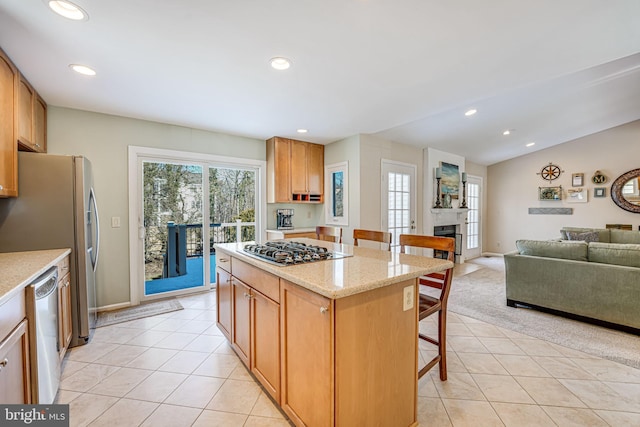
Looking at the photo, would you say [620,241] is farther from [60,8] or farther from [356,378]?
[60,8]

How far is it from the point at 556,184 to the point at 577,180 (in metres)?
0.37

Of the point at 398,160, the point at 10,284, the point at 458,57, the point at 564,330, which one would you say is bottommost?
the point at 564,330

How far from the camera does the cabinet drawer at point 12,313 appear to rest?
1.20 m

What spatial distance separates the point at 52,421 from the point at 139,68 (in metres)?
2.38

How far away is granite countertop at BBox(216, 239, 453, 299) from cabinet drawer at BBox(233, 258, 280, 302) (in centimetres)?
6

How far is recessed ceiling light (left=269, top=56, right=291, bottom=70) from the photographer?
214 cm

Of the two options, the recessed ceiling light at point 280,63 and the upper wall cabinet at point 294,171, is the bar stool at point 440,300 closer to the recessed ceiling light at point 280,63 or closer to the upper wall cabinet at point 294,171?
the recessed ceiling light at point 280,63

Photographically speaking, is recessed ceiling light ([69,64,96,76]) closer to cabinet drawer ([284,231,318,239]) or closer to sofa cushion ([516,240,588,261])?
cabinet drawer ([284,231,318,239])

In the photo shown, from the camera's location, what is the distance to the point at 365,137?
4.26m

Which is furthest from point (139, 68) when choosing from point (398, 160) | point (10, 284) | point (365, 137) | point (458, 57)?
point (398, 160)

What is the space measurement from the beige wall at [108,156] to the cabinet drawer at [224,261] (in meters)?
1.74

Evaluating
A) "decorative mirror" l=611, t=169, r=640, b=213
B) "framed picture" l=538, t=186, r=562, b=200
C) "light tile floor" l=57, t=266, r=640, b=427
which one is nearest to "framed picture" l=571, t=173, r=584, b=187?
"framed picture" l=538, t=186, r=562, b=200

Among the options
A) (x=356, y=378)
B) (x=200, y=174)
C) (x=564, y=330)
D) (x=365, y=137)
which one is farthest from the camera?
(x=365, y=137)

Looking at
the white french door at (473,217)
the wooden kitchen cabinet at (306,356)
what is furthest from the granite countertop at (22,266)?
the white french door at (473,217)
